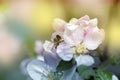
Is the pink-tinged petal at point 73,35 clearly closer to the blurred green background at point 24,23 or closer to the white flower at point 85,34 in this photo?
the white flower at point 85,34

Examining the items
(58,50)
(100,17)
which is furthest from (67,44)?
(100,17)

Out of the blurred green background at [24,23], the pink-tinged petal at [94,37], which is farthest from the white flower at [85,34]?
the blurred green background at [24,23]

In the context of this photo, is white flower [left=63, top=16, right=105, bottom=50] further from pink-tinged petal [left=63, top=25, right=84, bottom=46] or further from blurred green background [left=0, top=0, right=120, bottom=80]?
blurred green background [left=0, top=0, right=120, bottom=80]

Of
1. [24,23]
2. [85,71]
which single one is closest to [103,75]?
[85,71]

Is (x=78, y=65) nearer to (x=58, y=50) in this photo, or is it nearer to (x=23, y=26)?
(x=58, y=50)

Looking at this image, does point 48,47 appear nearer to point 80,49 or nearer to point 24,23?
point 80,49

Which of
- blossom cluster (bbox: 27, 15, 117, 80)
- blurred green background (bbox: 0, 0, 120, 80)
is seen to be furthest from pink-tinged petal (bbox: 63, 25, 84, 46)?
blurred green background (bbox: 0, 0, 120, 80)
